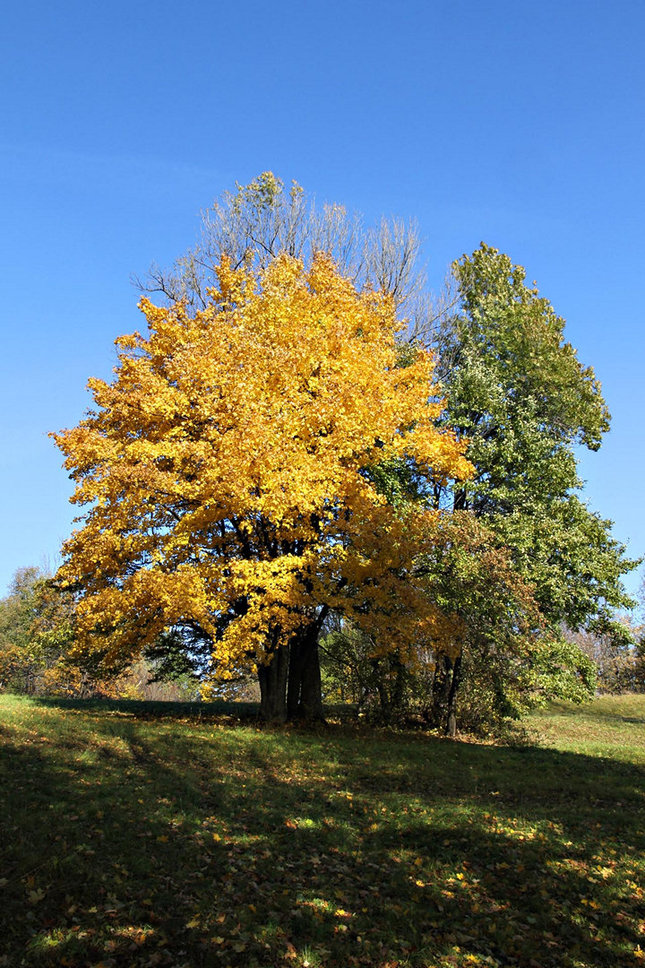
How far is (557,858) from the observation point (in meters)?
8.96

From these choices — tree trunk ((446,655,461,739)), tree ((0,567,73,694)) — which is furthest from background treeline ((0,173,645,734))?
tree ((0,567,73,694))

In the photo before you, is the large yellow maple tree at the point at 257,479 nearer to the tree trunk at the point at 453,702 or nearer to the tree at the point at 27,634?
the tree trunk at the point at 453,702

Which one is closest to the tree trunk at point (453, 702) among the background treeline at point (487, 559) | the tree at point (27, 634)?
the background treeline at point (487, 559)

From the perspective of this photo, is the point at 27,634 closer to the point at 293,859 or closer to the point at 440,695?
the point at 440,695

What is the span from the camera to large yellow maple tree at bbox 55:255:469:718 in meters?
15.2

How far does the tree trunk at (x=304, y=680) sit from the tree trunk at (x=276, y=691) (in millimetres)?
1319

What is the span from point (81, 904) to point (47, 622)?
131ft

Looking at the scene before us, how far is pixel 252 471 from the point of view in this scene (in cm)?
1486

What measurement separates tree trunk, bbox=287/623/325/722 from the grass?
5.69m

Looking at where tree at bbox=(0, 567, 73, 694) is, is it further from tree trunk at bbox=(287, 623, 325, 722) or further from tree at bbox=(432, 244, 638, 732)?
tree at bbox=(432, 244, 638, 732)

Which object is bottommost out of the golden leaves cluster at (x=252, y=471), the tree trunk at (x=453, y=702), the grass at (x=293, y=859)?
the grass at (x=293, y=859)

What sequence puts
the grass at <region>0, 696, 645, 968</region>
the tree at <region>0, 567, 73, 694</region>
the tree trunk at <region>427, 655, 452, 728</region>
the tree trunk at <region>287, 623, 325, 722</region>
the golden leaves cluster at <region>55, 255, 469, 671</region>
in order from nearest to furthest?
A: the grass at <region>0, 696, 645, 968</region> → the golden leaves cluster at <region>55, 255, 469, 671</region> → the tree trunk at <region>287, 623, 325, 722</region> → the tree trunk at <region>427, 655, 452, 728</region> → the tree at <region>0, 567, 73, 694</region>

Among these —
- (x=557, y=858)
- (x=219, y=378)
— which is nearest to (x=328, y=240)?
(x=219, y=378)

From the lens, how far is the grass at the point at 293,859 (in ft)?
20.2
